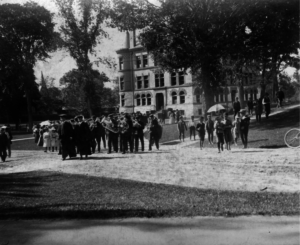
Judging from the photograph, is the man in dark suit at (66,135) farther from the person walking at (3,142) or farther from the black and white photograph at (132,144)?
the person walking at (3,142)

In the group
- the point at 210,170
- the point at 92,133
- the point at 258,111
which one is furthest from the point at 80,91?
the point at 258,111

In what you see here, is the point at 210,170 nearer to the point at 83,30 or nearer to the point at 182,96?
the point at 83,30

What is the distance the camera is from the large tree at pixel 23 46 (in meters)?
17.8

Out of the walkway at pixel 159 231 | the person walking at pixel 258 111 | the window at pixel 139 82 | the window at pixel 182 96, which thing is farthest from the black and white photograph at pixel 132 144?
the window at pixel 139 82

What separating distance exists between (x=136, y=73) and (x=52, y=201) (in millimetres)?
53041

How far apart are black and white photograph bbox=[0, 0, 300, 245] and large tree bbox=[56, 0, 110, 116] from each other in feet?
0.21

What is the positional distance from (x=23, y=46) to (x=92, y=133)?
10273 mm

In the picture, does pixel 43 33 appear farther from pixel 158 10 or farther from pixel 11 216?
pixel 11 216

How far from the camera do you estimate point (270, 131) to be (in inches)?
811

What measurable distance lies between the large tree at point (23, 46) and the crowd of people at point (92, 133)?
2085 mm

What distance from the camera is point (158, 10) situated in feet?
73.8

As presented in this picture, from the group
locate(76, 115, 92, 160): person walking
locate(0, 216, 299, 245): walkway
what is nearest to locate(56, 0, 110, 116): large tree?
locate(76, 115, 92, 160): person walking

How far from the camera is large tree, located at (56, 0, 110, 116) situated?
11977 millimetres

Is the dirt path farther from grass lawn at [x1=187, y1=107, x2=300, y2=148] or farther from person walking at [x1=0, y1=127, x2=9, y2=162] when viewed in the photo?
grass lawn at [x1=187, y1=107, x2=300, y2=148]
